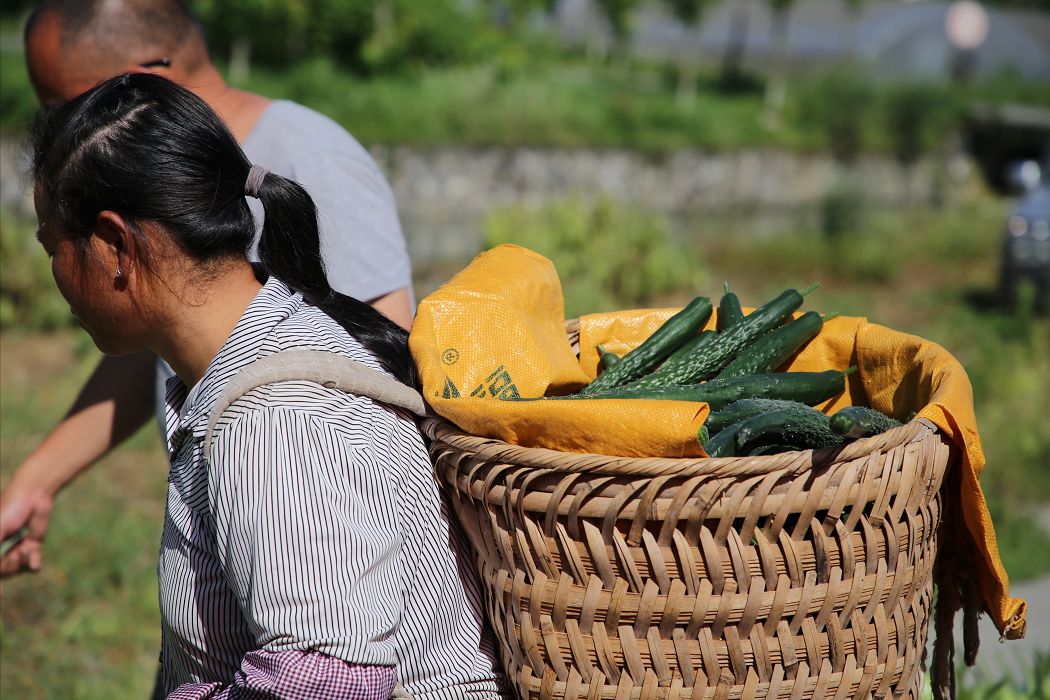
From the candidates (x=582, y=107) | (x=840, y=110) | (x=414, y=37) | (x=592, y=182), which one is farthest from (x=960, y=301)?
(x=414, y=37)

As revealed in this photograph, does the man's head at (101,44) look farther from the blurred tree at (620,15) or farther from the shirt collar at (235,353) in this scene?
the blurred tree at (620,15)

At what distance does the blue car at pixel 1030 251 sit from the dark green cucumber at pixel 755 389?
922cm

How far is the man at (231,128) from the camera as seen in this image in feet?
8.23

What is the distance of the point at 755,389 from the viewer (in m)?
2.00

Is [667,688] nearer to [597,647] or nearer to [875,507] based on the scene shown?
[597,647]

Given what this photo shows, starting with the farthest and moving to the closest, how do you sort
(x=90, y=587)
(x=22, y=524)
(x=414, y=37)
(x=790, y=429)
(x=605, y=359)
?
(x=414, y=37) → (x=90, y=587) → (x=22, y=524) → (x=605, y=359) → (x=790, y=429)

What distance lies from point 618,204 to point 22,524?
10966 millimetres

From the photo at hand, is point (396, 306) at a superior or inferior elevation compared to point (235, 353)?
inferior

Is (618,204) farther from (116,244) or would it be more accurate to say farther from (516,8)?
(116,244)

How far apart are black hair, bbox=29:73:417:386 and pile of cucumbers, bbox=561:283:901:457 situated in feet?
1.69

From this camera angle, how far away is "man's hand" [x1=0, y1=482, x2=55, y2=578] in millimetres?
2740

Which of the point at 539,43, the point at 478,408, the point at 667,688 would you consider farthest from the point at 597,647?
the point at 539,43

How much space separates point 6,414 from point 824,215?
34.9 feet

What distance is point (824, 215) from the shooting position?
46.4ft
